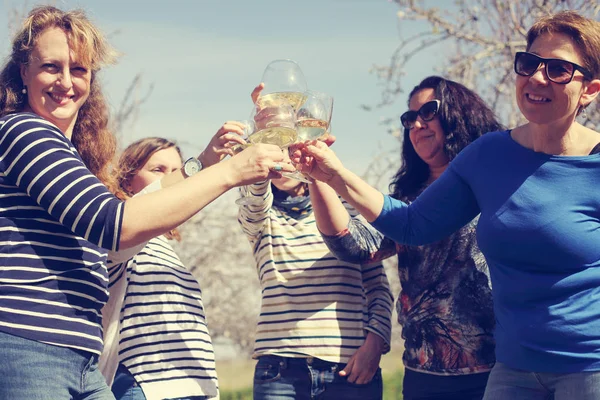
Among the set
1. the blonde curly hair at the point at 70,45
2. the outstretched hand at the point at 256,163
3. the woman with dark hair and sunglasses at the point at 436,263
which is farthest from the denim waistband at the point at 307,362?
the blonde curly hair at the point at 70,45

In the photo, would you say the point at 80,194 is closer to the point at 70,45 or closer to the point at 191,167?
the point at 70,45

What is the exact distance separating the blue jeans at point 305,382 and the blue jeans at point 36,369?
48.4 inches

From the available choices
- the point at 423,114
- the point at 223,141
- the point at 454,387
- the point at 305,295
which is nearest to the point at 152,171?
the point at 223,141

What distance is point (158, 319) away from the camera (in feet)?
10.8

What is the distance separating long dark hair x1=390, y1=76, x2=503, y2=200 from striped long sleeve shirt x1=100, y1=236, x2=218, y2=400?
47.2 inches

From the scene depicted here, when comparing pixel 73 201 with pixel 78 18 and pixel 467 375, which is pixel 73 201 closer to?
pixel 78 18

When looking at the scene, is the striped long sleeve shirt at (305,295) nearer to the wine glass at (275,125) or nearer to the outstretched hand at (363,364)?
the outstretched hand at (363,364)

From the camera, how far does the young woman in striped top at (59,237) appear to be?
2.41 metres

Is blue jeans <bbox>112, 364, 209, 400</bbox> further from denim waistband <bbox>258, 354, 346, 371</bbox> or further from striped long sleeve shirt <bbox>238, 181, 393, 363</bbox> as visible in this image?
striped long sleeve shirt <bbox>238, 181, 393, 363</bbox>

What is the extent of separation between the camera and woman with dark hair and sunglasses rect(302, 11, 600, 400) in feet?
8.83

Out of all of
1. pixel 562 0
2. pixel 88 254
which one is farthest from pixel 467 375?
pixel 562 0

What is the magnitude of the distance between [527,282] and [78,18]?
1872mm

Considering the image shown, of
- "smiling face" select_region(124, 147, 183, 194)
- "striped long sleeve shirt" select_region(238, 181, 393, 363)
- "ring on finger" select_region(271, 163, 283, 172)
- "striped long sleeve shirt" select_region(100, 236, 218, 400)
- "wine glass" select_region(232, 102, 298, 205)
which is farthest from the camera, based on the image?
"smiling face" select_region(124, 147, 183, 194)

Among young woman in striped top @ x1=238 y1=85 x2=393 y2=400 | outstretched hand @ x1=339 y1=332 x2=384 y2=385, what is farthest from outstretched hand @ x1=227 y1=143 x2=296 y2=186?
outstretched hand @ x1=339 y1=332 x2=384 y2=385
